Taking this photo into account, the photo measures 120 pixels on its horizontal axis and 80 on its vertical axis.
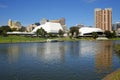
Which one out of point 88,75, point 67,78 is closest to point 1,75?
point 67,78

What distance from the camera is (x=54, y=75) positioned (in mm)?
24391

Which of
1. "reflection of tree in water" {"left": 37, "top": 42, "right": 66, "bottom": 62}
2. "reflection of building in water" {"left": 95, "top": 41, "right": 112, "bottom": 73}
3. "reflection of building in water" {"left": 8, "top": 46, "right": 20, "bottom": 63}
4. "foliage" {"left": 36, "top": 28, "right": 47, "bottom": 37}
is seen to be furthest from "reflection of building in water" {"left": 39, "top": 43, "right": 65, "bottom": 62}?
"foliage" {"left": 36, "top": 28, "right": 47, "bottom": 37}

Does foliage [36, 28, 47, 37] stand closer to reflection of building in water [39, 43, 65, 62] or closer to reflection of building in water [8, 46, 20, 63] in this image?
reflection of building in water [39, 43, 65, 62]

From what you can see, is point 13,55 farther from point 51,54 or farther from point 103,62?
point 103,62

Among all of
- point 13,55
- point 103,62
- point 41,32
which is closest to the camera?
point 103,62

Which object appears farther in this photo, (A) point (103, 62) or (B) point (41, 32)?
(B) point (41, 32)

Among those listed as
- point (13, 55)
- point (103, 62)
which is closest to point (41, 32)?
point (13, 55)

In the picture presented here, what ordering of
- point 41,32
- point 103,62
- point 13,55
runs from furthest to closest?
point 41,32
point 13,55
point 103,62

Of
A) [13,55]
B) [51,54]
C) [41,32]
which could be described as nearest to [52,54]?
[51,54]

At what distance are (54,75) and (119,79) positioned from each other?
8.45 metres

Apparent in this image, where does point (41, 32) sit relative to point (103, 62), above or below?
above

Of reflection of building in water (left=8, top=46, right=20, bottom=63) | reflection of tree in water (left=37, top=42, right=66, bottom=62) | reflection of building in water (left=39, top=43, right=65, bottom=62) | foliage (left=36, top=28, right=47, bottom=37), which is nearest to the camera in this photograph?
reflection of tree in water (left=37, top=42, right=66, bottom=62)

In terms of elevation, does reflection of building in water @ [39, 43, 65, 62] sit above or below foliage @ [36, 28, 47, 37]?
below

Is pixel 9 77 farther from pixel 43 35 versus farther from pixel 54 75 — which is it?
pixel 43 35
